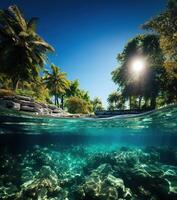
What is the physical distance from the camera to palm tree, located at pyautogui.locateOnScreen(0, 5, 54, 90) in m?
25.4

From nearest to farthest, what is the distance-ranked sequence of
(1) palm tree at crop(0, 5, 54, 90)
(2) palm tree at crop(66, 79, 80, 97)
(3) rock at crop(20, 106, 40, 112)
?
(3) rock at crop(20, 106, 40, 112) → (1) palm tree at crop(0, 5, 54, 90) → (2) palm tree at crop(66, 79, 80, 97)

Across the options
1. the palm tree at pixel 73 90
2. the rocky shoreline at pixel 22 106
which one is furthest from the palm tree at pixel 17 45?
the palm tree at pixel 73 90

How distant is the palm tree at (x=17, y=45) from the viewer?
25.4m

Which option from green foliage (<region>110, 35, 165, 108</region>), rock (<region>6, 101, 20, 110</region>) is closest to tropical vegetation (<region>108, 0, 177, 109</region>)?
green foliage (<region>110, 35, 165, 108</region>)

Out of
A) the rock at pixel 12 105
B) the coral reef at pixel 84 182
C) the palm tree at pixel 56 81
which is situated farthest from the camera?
the palm tree at pixel 56 81

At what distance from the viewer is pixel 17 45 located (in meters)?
26.4

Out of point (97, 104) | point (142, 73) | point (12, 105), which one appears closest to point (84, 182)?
point (12, 105)

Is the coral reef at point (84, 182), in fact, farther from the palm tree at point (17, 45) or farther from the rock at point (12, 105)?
the palm tree at point (17, 45)

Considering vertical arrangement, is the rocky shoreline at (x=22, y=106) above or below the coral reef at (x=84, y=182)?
above

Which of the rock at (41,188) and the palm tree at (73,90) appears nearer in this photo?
the rock at (41,188)

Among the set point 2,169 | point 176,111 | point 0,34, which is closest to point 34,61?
point 0,34

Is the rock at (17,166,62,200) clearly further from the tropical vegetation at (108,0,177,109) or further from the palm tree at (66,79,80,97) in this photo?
the palm tree at (66,79,80,97)

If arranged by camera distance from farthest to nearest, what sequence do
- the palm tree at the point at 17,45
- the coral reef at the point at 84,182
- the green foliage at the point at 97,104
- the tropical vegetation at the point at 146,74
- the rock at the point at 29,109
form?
the green foliage at the point at 97,104 → the tropical vegetation at the point at 146,74 → the palm tree at the point at 17,45 → the rock at the point at 29,109 → the coral reef at the point at 84,182

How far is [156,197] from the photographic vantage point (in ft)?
34.9
